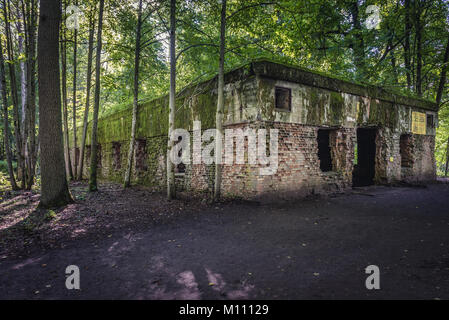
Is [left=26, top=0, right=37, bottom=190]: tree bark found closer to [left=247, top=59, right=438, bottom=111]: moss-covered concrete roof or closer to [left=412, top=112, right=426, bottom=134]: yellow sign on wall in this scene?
[left=247, top=59, right=438, bottom=111]: moss-covered concrete roof

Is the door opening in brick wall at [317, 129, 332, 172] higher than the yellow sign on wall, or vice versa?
the yellow sign on wall

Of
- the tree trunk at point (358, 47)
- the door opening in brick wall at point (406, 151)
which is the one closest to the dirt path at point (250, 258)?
the door opening in brick wall at point (406, 151)

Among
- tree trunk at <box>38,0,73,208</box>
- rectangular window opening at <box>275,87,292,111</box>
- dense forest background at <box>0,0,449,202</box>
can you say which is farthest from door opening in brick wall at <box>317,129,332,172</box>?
tree trunk at <box>38,0,73,208</box>

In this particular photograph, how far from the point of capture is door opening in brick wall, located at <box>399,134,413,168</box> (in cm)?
1202

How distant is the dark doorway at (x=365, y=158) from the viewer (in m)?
11.2

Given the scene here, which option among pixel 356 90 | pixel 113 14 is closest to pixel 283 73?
pixel 356 90

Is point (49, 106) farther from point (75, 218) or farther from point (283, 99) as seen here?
point (283, 99)

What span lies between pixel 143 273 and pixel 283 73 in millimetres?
6355

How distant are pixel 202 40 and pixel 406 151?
11.1m

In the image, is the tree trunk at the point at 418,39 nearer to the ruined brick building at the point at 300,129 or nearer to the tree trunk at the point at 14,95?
the ruined brick building at the point at 300,129

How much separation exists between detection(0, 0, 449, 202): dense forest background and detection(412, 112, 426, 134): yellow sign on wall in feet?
5.49

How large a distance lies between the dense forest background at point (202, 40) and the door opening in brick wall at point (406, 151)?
270cm

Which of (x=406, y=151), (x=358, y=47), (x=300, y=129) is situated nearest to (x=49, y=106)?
(x=300, y=129)
